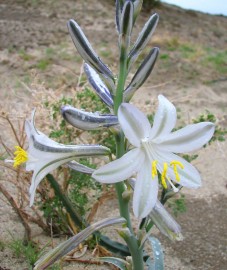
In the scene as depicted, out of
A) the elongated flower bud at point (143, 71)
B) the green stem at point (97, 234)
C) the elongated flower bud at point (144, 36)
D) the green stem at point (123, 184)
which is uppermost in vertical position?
the elongated flower bud at point (144, 36)

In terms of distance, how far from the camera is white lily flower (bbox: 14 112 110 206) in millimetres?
1159

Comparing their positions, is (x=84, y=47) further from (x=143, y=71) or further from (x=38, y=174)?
(x=38, y=174)

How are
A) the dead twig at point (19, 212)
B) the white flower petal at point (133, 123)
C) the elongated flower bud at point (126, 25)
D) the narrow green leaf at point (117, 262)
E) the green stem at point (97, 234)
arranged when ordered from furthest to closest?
the dead twig at point (19, 212) < the green stem at point (97, 234) < the narrow green leaf at point (117, 262) < the elongated flower bud at point (126, 25) < the white flower petal at point (133, 123)

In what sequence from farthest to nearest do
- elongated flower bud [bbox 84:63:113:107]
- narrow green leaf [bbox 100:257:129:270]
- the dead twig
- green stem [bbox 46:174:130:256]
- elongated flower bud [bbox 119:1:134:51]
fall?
the dead twig
green stem [bbox 46:174:130:256]
narrow green leaf [bbox 100:257:129:270]
elongated flower bud [bbox 84:63:113:107]
elongated flower bud [bbox 119:1:134:51]

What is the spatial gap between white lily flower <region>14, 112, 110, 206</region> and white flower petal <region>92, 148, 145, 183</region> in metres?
0.14

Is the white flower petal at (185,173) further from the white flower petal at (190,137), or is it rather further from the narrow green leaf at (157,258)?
the narrow green leaf at (157,258)

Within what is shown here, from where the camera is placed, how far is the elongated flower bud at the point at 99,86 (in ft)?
4.13

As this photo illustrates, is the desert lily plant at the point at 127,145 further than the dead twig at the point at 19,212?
No

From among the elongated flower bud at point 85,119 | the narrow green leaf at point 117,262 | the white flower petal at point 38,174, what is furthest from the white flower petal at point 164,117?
the narrow green leaf at point 117,262

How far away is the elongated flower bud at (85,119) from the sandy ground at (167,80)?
91cm

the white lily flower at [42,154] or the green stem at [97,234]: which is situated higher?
the white lily flower at [42,154]

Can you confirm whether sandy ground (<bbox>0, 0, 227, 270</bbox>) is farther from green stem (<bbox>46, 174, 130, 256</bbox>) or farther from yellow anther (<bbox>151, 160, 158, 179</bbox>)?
yellow anther (<bbox>151, 160, 158, 179</bbox>)

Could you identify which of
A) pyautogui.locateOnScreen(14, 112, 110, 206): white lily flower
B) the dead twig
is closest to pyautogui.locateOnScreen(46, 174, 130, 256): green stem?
the dead twig

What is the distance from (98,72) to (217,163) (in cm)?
210
